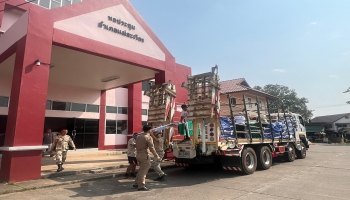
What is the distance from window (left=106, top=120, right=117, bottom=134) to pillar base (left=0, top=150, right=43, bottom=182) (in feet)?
30.8

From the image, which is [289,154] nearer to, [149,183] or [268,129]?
[268,129]

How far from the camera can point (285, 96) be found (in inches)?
2028

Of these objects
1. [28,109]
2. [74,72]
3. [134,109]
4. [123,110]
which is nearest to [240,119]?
[28,109]

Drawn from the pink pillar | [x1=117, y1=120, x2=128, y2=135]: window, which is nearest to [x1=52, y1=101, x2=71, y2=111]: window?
[x1=117, y1=120, x2=128, y2=135]: window

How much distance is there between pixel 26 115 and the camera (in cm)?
662

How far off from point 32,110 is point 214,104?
5418mm

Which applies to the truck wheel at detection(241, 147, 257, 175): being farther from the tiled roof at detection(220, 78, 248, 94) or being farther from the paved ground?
the tiled roof at detection(220, 78, 248, 94)

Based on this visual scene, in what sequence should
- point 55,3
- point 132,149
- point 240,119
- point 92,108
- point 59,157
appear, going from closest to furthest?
point 132,149 → point 59,157 → point 240,119 → point 55,3 → point 92,108

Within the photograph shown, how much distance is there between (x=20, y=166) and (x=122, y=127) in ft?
34.5

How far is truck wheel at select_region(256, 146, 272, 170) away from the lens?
8.41 m

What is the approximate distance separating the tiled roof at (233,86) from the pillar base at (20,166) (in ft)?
60.0

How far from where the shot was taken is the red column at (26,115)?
6.36 metres

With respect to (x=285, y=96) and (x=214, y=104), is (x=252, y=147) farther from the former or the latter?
(x=285, y=96)

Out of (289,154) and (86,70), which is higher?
(86,70)
